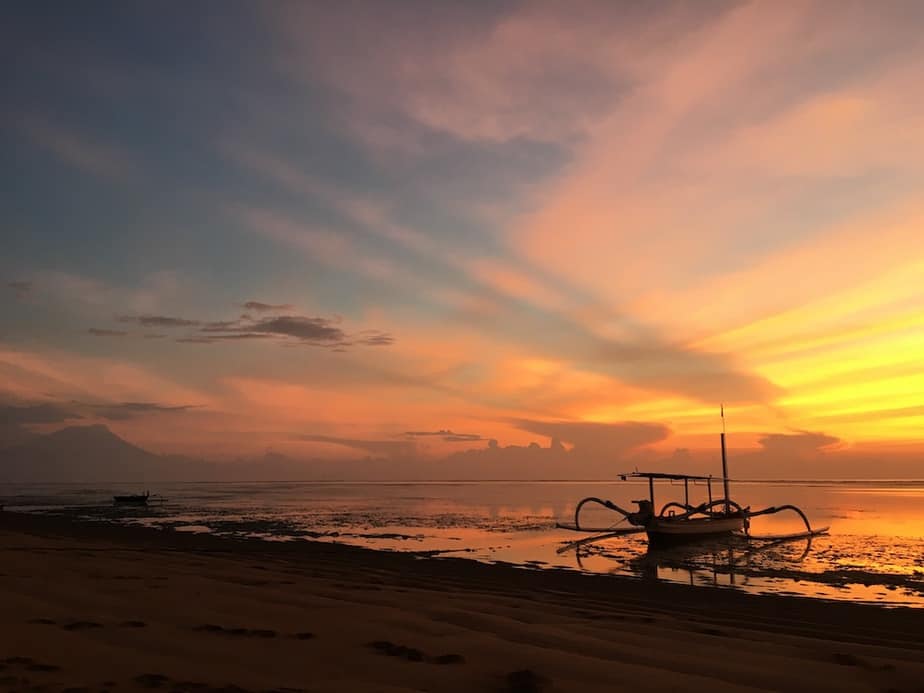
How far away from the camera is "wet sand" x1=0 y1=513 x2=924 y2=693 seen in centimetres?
551

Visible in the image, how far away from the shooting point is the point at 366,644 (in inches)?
265

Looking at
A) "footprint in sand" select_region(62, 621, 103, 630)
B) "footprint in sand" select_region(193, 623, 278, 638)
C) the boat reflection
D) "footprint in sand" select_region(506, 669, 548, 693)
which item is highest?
"footprint in sand" select_region(62, 621, 103, 630)

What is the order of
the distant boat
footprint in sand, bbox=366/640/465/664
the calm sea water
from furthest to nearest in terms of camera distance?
1. the distant boat
2. the calm sea water
3. footprint in sand, bbox=366/640/465/664

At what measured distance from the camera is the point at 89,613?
759 cm

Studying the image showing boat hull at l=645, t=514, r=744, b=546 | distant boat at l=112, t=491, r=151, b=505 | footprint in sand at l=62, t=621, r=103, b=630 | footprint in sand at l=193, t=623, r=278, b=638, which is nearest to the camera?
footprint in sand at l=62, t=621, r=103, b=630

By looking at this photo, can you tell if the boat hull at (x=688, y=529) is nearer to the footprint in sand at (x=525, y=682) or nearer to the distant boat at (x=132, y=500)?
the footprint in sand at (x=525, y=682)

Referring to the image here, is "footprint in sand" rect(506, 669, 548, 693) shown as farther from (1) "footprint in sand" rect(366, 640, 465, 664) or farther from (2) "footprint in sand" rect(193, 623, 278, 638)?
(2) "footprint in sand" rect(193, 623, 278, 638)

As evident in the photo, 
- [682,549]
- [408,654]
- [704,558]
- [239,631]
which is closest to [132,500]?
[682,549]

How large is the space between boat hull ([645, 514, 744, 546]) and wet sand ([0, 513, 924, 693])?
21908mm

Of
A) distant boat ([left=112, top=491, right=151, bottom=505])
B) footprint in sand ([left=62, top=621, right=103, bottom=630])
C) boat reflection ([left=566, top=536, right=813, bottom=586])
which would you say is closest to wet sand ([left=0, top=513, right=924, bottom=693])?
footprint in sand ([left=62, top=621, right=103, bottom=630])

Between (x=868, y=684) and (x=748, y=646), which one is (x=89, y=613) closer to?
(x=748, y=646)

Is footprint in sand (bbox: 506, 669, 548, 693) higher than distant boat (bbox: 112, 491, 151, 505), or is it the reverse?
footprint in sand (bbox: 506, 669, 548, 693)

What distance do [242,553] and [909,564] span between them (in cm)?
2585

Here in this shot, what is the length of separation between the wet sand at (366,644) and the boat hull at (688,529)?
21.9 m
